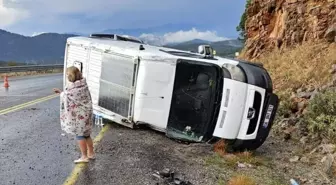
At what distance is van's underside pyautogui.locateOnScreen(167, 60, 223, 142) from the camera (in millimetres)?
8922

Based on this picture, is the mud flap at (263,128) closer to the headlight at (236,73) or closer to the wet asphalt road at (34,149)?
the headlight at (236,73)

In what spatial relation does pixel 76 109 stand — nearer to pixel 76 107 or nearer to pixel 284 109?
pixel 76 107

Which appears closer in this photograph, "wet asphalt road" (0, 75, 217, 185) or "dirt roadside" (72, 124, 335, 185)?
"wet asphalt road" (0, 75, 217, 185)

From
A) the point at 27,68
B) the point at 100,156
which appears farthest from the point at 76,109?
the point at 27,68

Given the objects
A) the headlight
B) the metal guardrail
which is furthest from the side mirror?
the metal guardrail

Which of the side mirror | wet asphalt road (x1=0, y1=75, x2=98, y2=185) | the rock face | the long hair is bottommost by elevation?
wet asphalt road (x1=0, y1=75, x2=98, y2=185)

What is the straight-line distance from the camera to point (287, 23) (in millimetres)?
19047

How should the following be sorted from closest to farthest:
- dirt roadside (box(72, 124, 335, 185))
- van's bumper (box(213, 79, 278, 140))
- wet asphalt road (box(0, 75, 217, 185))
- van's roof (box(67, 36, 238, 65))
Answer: wet asphalt road (box(0, 75, 217, 185))
dirt roadside (box(72, 124, 335, 185))
van's bumper (box(213, 79, 278, 140))
van's roof (box(67, 36, 238, 65))

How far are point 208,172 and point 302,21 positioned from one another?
1231cm

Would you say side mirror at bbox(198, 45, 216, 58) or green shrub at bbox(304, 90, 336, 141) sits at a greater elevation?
side mirror at bbox(198, 45, 216, 58)

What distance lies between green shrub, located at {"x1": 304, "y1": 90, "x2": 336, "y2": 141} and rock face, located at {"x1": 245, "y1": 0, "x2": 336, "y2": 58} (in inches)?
233

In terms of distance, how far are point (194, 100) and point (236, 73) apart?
1171 mm

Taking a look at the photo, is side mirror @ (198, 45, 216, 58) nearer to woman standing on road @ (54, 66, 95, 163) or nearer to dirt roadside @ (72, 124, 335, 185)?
dirt roadside @ (72, 124, 335, 185)

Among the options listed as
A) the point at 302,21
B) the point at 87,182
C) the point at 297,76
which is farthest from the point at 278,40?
the point at 87,182
